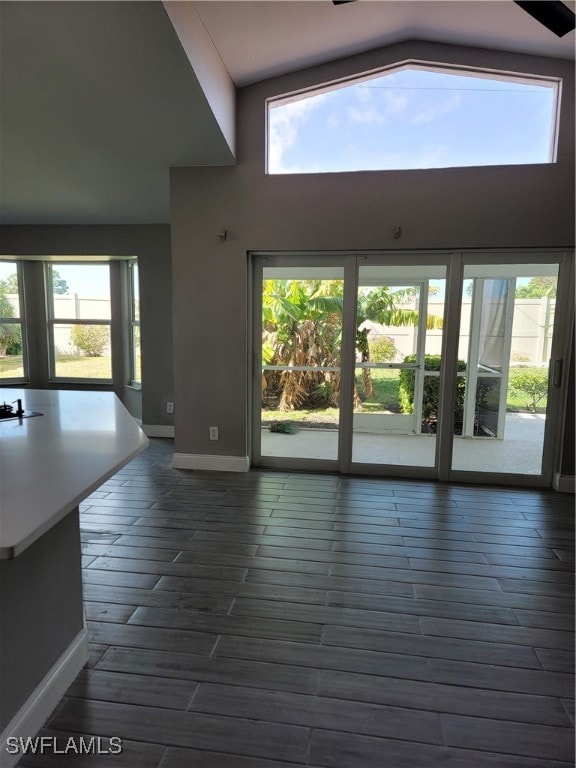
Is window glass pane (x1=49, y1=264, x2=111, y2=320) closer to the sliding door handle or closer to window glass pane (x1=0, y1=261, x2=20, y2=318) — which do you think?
window glass pane (x1=0, y1=261, x2=20, y2=318)

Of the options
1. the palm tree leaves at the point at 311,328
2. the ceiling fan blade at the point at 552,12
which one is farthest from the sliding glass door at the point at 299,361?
the ceiling fan blade at the point at 552,12

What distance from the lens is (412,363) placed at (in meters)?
4.18

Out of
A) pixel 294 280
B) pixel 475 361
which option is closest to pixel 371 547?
pixel 475 361

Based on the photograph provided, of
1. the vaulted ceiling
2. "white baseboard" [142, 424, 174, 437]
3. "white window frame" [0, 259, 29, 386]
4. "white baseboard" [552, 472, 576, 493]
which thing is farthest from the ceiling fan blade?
"white window frame" [0, 259, 29, 386]

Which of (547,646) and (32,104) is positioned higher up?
(32,104)

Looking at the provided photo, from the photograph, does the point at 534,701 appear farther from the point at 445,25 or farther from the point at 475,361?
the point at 445,25

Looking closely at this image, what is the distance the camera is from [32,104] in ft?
9.35

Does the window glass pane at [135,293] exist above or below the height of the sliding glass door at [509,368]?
above

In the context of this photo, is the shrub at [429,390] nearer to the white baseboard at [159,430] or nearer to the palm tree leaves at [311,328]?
the palm tree leaves at [311,328]

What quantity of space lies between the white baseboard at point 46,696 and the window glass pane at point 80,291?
4732mm

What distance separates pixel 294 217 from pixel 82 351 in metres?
3.65

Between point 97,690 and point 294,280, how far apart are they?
3339 mm

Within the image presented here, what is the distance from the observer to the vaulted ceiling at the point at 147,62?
2.29 meters

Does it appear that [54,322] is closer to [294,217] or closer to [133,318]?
[133,318]
